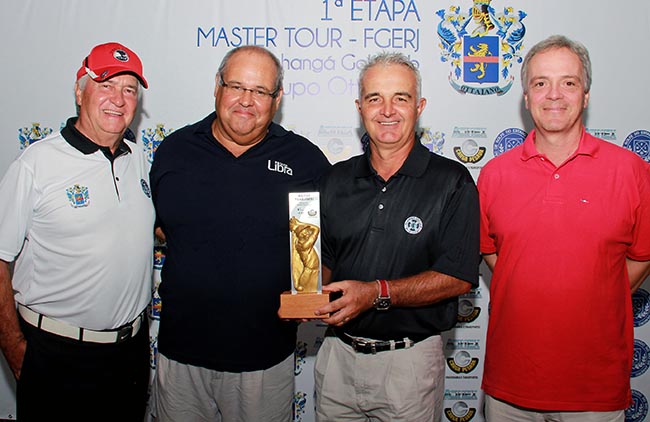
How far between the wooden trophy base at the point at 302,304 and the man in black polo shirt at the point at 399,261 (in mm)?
29

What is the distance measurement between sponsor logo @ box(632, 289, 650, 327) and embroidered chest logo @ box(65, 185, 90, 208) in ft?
9.52

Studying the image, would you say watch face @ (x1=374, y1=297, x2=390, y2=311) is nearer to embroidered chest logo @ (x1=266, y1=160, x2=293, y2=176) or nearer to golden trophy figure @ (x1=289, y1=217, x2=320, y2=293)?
golden trophy figure @ (x1=289, y1=217, x2=320, y2=293)

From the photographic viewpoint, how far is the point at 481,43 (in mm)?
2744

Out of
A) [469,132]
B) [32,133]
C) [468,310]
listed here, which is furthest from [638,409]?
[32,133]

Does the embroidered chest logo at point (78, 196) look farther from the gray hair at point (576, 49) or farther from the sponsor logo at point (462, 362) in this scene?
the sponsor logo at point (462, 362)

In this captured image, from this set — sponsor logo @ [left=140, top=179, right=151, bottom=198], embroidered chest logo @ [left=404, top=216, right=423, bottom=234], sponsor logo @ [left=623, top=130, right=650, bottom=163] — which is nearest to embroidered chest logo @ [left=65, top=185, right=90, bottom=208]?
sponsor logo @ [left=140, top=179, right=151, bottom=198]

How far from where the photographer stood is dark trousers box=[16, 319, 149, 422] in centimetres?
182

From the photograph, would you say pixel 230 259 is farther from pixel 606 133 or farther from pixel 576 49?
pixel 606 133

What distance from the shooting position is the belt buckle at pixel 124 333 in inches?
75.3

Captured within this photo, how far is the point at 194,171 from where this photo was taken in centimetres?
191

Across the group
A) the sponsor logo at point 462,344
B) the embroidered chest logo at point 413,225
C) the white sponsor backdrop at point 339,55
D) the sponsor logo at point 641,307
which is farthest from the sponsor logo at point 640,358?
the embroidered chest logo at point 413,225

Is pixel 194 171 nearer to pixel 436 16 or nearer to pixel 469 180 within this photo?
pixel 469 180

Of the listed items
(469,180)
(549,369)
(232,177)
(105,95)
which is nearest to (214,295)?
(232,177)

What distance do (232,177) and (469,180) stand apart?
0.88 m
